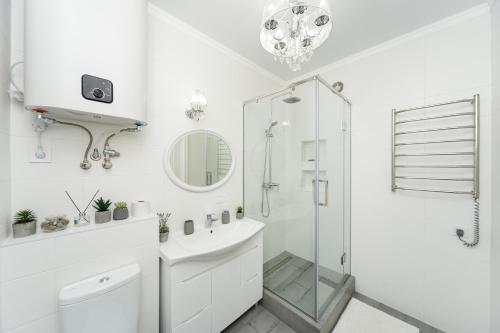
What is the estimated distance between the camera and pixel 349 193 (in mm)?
2006

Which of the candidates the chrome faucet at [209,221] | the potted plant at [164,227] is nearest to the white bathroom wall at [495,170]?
the chrome faucet at [209,221]

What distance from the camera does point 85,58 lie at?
0.85m

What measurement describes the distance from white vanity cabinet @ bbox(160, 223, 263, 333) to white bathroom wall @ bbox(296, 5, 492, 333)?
49.7 inches

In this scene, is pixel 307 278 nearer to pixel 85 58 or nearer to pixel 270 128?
pixel 270 128

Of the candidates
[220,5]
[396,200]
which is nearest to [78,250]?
[220,5]

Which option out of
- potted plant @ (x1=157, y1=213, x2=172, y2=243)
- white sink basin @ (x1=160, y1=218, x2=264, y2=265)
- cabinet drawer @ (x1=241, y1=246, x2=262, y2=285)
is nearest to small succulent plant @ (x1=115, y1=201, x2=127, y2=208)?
potted plant @ (x1=157, y1=213, x2=172, y2=243)

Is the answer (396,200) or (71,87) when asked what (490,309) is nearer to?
(396,200)

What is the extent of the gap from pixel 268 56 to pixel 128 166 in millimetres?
1782

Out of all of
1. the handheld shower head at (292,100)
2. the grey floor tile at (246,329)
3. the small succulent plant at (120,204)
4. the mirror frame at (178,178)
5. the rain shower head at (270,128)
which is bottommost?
the grey floor tile at (246,329)

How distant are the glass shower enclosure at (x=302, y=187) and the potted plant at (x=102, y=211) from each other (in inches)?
48.9

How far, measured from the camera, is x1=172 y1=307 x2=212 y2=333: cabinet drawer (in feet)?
3.83

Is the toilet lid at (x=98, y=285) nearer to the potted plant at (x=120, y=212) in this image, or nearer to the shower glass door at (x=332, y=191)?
the potted plant at (x=120, y=212)

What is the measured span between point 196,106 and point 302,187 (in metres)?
1.26

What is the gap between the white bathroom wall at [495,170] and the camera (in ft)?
4.00
